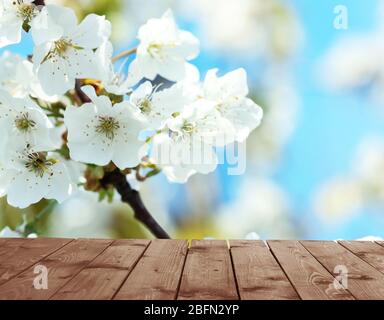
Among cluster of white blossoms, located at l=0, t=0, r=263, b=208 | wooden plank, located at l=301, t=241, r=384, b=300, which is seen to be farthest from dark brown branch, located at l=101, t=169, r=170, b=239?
wooden plank, located at l=301, t=241, r=384, b=300

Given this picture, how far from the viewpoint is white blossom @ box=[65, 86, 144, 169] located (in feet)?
2.68

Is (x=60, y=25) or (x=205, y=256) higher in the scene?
(x=60, y=25)

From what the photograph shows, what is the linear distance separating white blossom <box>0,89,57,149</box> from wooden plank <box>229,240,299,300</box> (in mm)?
341

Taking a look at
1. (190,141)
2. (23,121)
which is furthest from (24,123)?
(190,141)

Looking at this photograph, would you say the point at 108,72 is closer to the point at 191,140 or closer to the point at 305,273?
the point at 191,140

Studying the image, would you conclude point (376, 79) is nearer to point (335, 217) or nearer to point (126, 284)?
point (335, 217)

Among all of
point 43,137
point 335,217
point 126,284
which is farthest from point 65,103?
point 335,217

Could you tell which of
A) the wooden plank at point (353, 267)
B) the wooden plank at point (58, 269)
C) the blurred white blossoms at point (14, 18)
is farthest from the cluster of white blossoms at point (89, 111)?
the wooden plank at point (353, 267)

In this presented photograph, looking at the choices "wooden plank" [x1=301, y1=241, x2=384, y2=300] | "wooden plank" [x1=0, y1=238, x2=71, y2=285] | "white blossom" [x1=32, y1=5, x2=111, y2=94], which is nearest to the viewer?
"white blossom" [x1=32, y1=5, x2=111, y2=94]

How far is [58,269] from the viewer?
40.9 inches

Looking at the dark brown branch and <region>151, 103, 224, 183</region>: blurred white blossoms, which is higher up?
<region>151, 103, 224, 183</region>: blurred white blossoms

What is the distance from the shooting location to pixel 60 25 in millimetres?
817

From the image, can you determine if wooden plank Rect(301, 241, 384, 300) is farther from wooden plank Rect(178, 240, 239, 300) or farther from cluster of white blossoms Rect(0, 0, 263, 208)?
cluster of white blossoms Rect(0, 0, 263, 208)
